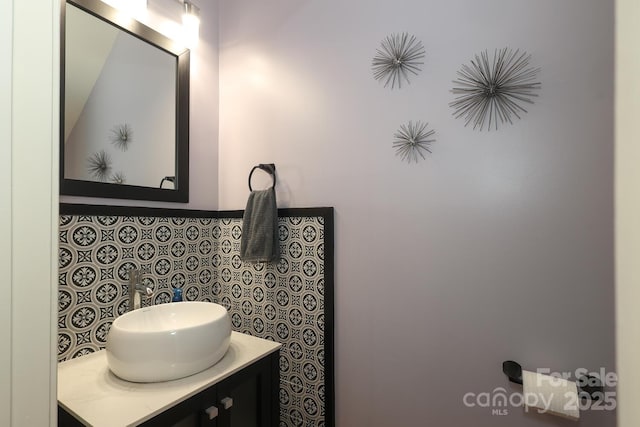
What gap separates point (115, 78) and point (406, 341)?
1.65 meters

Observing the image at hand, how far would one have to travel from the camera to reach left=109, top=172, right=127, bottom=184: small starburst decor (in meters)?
1.24

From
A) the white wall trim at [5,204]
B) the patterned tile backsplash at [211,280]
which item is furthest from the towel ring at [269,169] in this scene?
the white wall trim at [5,204]

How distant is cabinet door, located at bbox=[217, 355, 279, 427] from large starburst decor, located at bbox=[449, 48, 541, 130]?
1.23 m

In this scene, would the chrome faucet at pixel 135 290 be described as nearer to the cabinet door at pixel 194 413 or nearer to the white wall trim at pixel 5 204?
the cabinet door at pixel 194 413

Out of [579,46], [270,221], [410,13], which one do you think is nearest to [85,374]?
[270,221]

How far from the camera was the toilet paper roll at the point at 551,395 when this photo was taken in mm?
877

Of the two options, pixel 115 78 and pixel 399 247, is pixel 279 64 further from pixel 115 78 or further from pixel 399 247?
pixel 399 247

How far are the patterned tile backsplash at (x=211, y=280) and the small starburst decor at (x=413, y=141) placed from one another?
455 millimetres

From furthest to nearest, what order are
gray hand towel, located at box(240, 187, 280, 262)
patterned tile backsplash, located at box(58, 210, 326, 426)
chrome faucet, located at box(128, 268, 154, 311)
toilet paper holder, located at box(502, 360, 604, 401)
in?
1. gray hand towel, located at box(240, 187, 280, 262)
2. chrome faucet, located at box(128, 268, 154, 311)
3. patterned tile backsplash, located at box(58, 210, 326, 426)
4. toilet paper holder, located at box(502, 360, 604, 401)

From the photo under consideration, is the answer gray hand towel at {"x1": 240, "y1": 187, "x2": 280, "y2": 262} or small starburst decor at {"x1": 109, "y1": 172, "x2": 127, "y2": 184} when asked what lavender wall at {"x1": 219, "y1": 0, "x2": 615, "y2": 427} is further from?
small starburst decor at {"x1": 109, "y1": 172, "x2": 127, "y2": 184}

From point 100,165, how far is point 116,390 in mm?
841

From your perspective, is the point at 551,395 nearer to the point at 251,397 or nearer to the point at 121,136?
the point at 251,397

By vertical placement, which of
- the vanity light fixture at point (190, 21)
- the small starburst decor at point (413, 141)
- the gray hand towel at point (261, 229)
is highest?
the vanity light fixture at point (190, 21)

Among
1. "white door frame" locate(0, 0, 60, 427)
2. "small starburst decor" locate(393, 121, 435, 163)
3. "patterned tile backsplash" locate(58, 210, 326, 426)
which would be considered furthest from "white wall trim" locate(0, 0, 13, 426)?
"small starburst decor" locate(393, 121, 435, 163)
